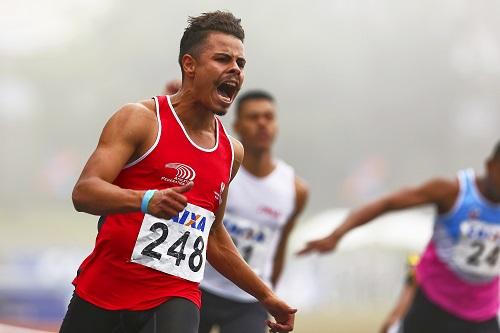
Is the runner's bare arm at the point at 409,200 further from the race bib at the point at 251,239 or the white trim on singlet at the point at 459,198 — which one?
the race bib at the point at 251,239

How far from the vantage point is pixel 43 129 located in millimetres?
17328

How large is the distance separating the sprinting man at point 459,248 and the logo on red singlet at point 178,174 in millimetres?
2775

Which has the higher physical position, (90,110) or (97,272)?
(90,110)

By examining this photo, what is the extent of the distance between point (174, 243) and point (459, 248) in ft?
10.7

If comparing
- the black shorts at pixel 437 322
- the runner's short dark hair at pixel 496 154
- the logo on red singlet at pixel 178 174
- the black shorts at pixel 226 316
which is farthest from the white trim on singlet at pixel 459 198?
the logo on red singlet at pixel 178 174

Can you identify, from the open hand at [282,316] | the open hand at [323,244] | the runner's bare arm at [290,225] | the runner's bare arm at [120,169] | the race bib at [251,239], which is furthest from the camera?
the runner's bare arm at [290,225]

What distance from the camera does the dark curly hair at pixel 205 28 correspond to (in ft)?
13.7

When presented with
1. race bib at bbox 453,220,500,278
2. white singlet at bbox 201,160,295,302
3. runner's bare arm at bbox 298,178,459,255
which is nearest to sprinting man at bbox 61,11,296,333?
white singlet at bbox 201,160,295,302

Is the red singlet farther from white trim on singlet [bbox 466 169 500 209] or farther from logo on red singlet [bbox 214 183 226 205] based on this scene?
white trim on singlet [bbox 466 169 500 209]

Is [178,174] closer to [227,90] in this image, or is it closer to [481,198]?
[227,90]

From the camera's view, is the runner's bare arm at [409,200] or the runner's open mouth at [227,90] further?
the runner's bare arm at [409,200]

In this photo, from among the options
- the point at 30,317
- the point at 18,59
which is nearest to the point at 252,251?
the point at 30,317

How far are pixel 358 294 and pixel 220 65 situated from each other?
45.6ft

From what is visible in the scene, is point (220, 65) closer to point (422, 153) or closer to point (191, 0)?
point (191, 0)
